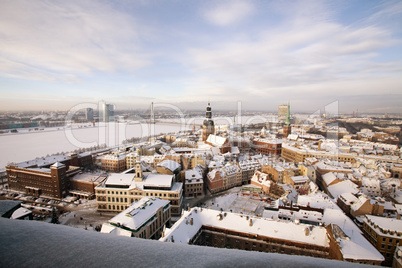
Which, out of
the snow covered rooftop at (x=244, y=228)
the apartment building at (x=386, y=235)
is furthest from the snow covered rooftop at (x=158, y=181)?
the apartment building at (x=386, y=235)

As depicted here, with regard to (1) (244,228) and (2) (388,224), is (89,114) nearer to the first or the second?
(1) (244,228)

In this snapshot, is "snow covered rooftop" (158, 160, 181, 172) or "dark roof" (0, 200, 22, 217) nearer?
"dark roof" (0, 200, 22, 217)

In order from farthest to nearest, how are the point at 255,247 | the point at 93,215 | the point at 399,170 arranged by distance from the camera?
the point at 399,170
the point at 93,215
the point at 255,247

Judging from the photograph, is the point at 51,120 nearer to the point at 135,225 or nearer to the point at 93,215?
the point at 93,215

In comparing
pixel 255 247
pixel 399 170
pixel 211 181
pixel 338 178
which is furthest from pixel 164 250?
pixel 399 170

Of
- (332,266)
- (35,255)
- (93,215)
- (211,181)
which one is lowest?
(93,215)

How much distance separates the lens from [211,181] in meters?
24.6

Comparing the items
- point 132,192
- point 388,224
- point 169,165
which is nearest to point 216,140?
point 169,165

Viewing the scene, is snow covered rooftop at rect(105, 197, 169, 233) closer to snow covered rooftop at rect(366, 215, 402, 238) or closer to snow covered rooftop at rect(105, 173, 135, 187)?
snow covered rooftop at rect(105, 173, 135, 187)

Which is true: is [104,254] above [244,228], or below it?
above

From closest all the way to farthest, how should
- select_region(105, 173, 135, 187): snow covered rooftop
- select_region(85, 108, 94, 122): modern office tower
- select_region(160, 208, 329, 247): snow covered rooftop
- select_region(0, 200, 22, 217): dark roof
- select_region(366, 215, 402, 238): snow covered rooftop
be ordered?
select_region(0, 200, 22, 217): dark roof
select_region(160, 208, 329, 247): snow covered rooftop
select_region(366, 215, 402, 238): snow covered rooftop
select_region(105, 173, 135, 187): snow covered rooftop
select_region(85, 108, 94, 122): modern office tower

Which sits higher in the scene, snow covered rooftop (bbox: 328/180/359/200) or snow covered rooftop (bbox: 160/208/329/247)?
snow covered rooftop (bbox: 160/208/329/247)

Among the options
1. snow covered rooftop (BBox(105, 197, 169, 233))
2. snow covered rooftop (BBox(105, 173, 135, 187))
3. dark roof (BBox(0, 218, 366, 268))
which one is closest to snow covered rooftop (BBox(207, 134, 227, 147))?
snow covered rooftop (BBox(105, 173, 135, 187))

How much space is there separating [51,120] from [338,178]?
103m
